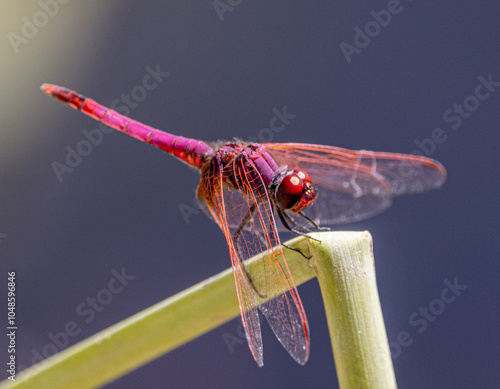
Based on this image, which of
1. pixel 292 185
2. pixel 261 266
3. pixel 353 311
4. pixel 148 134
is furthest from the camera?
pixel 148 134

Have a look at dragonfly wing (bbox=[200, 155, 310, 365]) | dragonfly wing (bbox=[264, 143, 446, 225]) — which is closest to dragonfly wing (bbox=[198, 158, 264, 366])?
dragonfly wing (bbox=[200, 155, 310, 365])

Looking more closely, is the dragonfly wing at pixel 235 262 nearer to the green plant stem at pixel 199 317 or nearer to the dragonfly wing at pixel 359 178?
the green plant stem at pixel 199 317

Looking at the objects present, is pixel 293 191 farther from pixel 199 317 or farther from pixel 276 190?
pixel 199 317

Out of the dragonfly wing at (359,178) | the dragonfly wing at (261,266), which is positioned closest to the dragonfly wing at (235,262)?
the dragonfly wing at (261,266)

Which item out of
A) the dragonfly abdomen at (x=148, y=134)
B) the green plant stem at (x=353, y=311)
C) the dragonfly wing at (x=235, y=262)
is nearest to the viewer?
the green plant stem at (x=353, y=311)

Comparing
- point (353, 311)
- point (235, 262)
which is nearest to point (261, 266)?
point (235, 262)

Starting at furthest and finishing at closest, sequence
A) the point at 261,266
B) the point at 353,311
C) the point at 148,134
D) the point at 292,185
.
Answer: the point at 148,134, the point at 292,185, the point at 261,266, the point at 353,311

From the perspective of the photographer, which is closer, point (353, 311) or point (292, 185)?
point (353, 311)
